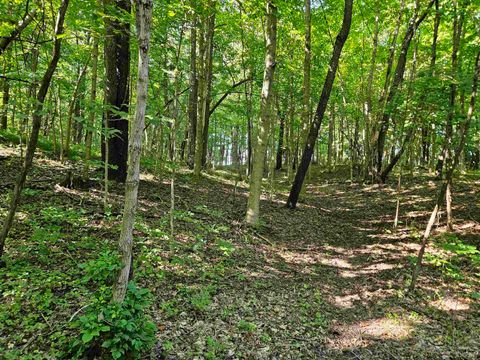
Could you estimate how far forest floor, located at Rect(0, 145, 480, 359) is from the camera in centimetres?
411

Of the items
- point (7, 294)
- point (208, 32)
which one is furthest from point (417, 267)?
point (208, 32)

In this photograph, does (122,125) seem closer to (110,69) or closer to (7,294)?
(110,69)

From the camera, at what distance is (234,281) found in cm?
591

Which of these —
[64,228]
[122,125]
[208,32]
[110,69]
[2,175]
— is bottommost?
[64,228]

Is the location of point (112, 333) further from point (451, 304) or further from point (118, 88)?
point (118, 88)

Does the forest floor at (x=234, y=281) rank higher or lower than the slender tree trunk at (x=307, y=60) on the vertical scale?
lower

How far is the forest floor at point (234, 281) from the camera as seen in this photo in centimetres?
411

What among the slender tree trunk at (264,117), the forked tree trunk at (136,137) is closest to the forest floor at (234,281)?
the forked tree trunk at (136,137)

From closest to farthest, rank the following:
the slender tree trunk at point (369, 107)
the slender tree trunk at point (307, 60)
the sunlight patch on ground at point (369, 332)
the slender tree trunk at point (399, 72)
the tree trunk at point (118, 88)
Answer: the sunlight patch on ground at point (369, 332) → the tree trunk at point (118, 88) → the slender tree trunk at point (307, 60) → the slender tree trunk at point (399, 72) → the slender tree trunk at point (369, 107)

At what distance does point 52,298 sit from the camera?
13.6ft

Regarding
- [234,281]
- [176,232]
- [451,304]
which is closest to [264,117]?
[176,232]

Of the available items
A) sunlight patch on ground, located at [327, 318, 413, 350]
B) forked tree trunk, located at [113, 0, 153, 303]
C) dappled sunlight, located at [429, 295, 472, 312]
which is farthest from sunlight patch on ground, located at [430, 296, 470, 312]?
forked tree trunk, located at [113, 0, 153, 303]

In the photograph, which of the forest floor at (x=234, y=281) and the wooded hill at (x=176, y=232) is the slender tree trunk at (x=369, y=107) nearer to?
the wooded hill at (x=176, y=232)

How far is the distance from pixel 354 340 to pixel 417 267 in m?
2.17
